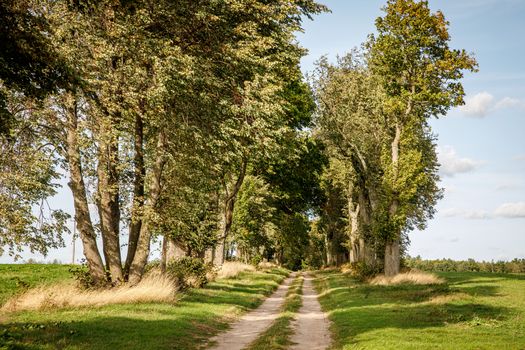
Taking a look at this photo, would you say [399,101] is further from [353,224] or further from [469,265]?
[469,265]

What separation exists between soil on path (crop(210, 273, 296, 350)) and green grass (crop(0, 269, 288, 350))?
468mm

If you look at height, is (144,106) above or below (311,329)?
above

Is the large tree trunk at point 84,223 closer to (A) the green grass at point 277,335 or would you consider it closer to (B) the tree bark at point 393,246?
(A) the green grass at point 277,335

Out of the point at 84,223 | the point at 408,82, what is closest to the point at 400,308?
the point at 84,223

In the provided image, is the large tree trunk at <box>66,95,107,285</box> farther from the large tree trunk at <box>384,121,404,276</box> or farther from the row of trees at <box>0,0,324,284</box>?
the large tree trunk at <box>384,121,404,276</box>

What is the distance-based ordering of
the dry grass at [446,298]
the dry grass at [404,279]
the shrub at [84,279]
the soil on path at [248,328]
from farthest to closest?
the dry grass at [404,279] < the dry grass at [446,298] < the shrub at [84,279] < the soil on path at [248,328]

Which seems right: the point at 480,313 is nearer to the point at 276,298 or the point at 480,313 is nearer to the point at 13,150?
the point at 276,298

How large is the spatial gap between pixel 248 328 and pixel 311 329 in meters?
2.24

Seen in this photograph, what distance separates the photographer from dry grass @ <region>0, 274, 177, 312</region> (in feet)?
57.9

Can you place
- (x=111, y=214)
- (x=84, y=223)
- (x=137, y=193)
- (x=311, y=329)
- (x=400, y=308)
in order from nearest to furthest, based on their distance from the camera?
(x=311, y=329), (x=84, y=223), (x=400, y=308), (x=137, y=193), (x=111, y=214)

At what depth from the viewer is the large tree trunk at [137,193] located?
21688 millimetres

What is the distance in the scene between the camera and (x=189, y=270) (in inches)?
1158

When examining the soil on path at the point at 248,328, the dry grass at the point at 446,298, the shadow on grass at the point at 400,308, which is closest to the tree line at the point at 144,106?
the soil on path at the point at 248,328

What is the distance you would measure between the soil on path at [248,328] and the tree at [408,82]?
13.7 meters
